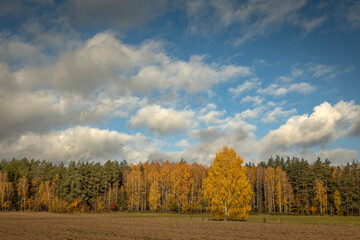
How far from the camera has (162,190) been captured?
102 meters

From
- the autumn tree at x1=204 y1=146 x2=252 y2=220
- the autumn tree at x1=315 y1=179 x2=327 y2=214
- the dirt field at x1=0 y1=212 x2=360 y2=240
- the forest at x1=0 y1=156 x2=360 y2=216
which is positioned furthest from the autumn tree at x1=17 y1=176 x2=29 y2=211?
the autumn tree at x1=315 y1=179 x2=327 y2=214

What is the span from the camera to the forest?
95.2 metres

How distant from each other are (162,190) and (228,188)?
5137 centimetres

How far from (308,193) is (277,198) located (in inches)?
445

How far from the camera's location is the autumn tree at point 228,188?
54281 mm

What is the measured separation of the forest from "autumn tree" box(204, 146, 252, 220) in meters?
38.8

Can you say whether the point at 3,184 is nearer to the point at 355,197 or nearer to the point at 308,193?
the point at 308,193

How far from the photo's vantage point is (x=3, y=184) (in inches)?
4156

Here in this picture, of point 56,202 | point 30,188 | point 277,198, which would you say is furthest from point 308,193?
point 30,188

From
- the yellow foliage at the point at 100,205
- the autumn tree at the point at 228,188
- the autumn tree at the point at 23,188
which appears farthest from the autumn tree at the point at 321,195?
the autumn tree at the point at 23,188

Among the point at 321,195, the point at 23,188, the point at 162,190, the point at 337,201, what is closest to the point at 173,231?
the point at 162,190

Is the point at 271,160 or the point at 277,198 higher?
the point at 271,160

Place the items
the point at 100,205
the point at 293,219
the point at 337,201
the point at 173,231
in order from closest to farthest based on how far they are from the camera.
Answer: the point at 173,231 < the point at 293,219 < the point at 337,201 < the point at 100,205

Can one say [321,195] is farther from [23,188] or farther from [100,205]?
[23,188]
